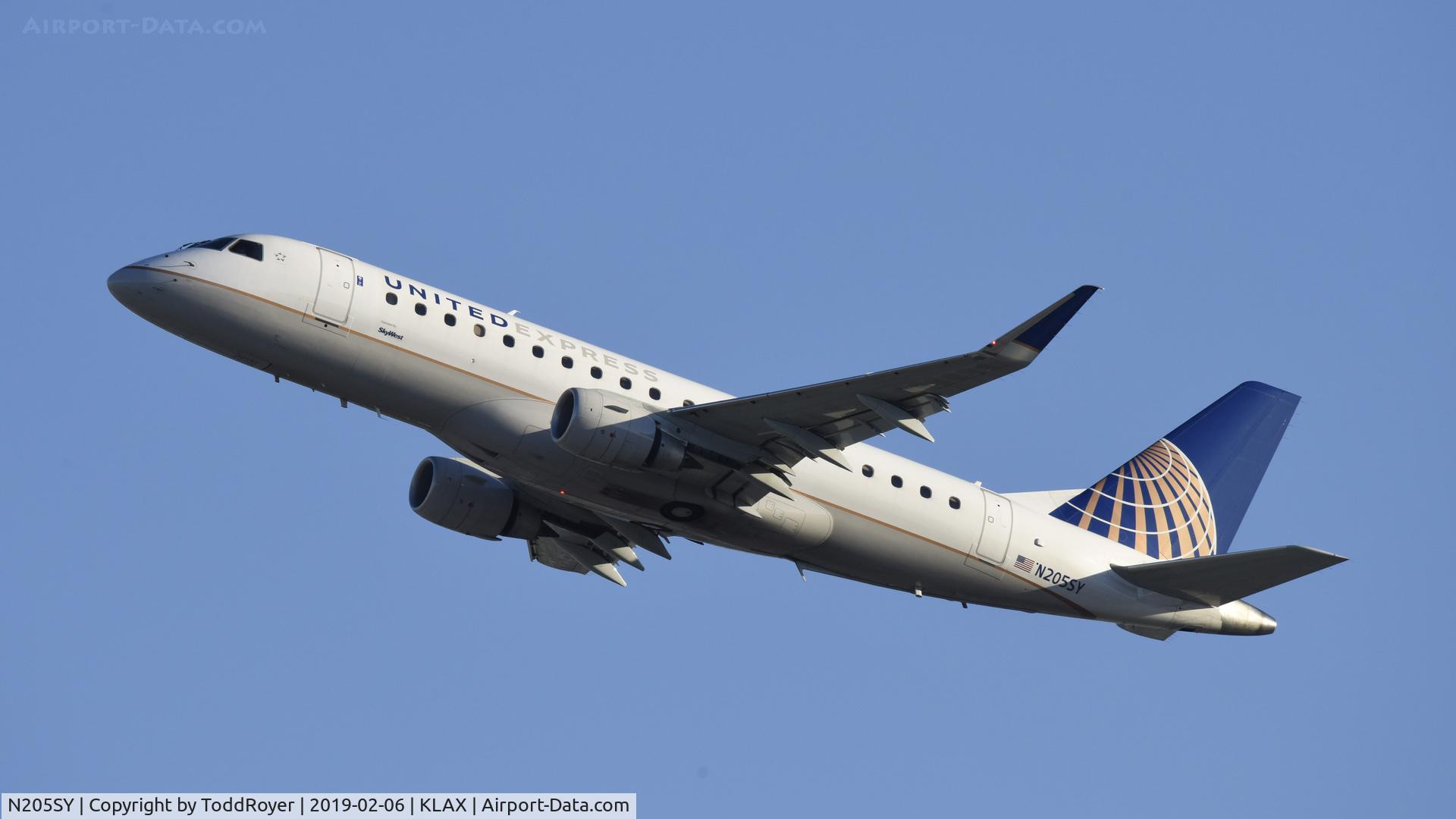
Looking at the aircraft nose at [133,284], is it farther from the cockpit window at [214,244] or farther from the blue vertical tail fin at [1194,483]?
the blue vertical tail fin at [1194,483]

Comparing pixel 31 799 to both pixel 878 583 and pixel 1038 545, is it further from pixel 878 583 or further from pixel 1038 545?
pixel 1038 545

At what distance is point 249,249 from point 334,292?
2085 mm

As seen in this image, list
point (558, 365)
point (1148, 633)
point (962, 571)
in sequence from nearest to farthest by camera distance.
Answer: point (558, 365) → point (962, 571) → point (1148, 633)

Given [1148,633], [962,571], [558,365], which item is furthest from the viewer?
[1148,633]

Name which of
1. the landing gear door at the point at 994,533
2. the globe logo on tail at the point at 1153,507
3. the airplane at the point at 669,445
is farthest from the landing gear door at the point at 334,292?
the globe logo on tail at the point at 1153,507

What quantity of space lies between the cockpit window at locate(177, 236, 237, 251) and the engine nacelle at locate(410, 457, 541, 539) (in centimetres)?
771

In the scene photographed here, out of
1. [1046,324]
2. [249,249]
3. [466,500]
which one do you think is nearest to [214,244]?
[249,249]

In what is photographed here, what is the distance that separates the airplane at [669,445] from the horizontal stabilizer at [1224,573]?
55 millimetres

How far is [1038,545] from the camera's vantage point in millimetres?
35625

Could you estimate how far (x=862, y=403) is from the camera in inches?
1191

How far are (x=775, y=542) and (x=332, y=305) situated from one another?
34.6 feet

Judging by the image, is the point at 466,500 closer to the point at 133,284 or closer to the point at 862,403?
the point at 133,284

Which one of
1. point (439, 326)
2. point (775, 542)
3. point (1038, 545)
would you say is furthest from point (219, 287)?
point (1038, 545)

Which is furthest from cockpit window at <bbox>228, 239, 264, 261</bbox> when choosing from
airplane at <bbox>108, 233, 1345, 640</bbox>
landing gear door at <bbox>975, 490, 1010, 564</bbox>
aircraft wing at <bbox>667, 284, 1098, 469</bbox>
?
landing gear door at <bbox>975, 490, 1010, 564</bbox>
